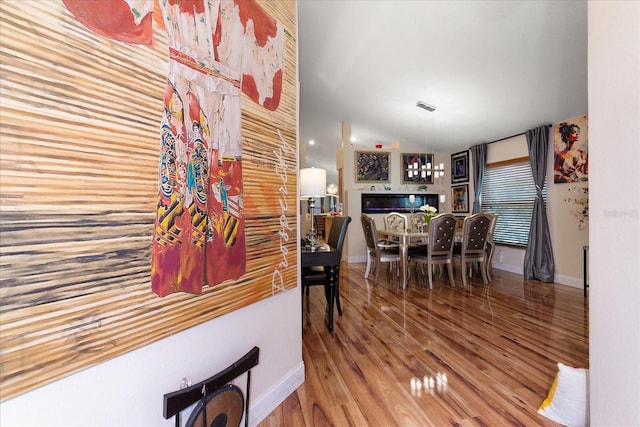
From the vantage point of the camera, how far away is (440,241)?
163 inches

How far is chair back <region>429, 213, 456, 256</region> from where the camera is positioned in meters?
4.05

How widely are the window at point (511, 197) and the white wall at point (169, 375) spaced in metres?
4.88

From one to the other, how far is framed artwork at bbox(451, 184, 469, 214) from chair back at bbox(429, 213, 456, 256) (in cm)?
251

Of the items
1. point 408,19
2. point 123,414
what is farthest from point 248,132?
point 408,19

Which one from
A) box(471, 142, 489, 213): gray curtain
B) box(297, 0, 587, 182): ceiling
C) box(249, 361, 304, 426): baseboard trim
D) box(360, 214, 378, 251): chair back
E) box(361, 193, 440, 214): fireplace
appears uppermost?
box(297, 0, 587, 182): ceiling

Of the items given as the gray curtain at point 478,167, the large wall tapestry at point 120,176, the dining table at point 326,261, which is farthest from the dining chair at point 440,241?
the large wall tapestry at point 120,176

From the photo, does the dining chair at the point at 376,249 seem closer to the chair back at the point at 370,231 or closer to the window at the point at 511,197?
the chair back at the point at 370,231

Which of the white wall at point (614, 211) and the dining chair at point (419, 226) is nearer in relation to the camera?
the white wall at point (614, 211)

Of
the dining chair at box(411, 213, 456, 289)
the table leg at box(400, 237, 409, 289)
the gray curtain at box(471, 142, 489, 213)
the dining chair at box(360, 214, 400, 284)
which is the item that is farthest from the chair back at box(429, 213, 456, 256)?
the gray curtain at box(471, 142, 489, 213)

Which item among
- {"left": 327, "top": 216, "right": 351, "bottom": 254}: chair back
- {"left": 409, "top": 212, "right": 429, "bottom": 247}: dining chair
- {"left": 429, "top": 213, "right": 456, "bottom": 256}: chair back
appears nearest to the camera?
{"left": 327, "top": 216, "right": 351, "bottom": 254}: chair back

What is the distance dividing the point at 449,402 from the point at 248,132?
1.83 meters

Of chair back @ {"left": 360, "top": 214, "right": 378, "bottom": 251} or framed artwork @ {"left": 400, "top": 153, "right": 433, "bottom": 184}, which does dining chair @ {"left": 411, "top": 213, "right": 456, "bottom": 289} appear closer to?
chair back @ {"left": 360, "top": 214, "right": 378, "bottom": 251}

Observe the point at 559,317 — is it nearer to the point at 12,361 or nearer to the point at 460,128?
the point at 460,128

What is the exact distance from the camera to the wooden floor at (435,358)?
1591 millimetres
